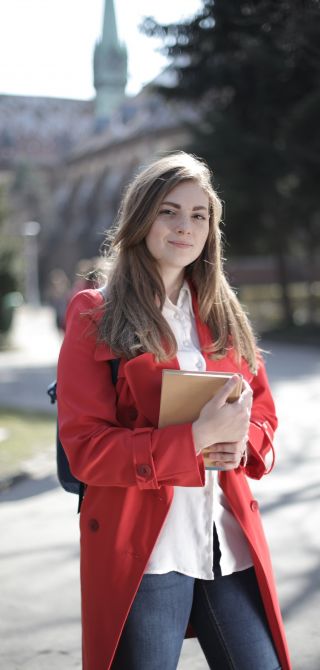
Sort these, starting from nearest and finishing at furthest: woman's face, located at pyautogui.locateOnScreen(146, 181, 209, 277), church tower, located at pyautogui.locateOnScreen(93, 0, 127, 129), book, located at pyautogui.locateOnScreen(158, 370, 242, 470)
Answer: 1. book, located at pyautogui.locateOnScreen(158, 370, 242, 470)
2. woman's face, located at pyautogui.locateOnScreen(146, 181, 209, 277)
3. church tower, located at pyautogui.locateOnScreen(93, 0, 127, 129)

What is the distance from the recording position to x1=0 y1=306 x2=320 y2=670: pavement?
3635mm

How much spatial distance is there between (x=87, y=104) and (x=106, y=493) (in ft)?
374

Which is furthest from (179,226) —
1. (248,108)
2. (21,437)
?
(248,108)

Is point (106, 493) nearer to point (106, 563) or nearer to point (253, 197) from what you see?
point (106, 563)

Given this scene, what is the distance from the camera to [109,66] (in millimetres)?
112875

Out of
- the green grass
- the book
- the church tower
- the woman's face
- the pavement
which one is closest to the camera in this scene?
the book

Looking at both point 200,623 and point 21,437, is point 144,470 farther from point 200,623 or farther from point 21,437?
point 21,437

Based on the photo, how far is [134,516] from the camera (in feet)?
6.51

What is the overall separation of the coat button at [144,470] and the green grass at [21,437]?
544 centimetres

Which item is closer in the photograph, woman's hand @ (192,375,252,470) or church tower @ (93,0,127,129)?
woman's hand @ (192,375,252,470)

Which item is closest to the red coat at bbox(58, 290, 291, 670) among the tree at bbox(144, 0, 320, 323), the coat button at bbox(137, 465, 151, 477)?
the coat button at bbox(137, 465, 151, 477)

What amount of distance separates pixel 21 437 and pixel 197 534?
23.2 feet

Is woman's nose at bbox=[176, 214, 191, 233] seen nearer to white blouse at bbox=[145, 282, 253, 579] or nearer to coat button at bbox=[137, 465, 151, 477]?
white blouse at bbox=[145, 282, 253, 579]

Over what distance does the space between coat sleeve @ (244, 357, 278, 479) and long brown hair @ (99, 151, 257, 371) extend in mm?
83
